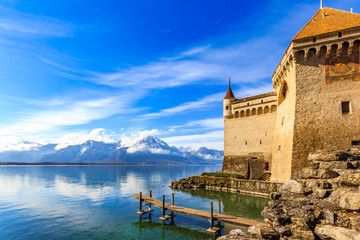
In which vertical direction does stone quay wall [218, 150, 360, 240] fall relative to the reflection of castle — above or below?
below

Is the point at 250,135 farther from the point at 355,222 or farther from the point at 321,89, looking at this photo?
the point at 355,222

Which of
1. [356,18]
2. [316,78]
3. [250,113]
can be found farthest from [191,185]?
[356,18]

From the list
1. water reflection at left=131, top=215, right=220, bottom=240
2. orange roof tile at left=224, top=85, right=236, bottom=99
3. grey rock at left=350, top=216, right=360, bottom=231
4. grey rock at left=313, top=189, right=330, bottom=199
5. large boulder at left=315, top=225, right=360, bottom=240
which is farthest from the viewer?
orange roof tile at left=224, top=85, right=236, bottom=99

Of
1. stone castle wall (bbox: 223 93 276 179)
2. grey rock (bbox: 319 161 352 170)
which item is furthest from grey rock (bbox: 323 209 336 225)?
stone castle wall (bbox: 223 93 276 179)

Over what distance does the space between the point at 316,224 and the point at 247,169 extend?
86.2ft

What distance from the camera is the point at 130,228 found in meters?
16.9

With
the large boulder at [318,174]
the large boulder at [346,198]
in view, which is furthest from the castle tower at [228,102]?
the large boulder at [346,198]

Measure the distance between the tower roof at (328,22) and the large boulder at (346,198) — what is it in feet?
54.9

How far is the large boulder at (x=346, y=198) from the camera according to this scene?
793 centimetres

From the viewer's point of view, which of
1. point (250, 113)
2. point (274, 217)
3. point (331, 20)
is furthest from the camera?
point (250, 113)

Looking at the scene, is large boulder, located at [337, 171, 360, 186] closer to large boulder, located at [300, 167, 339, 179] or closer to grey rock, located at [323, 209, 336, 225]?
large boulder, located at [300, 167, 339, 179]

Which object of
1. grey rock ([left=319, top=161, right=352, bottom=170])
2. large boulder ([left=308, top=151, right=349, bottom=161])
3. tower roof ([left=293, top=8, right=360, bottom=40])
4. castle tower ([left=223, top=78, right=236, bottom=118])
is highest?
tower roof ([left=293, top=8, right=360, bottom=40])

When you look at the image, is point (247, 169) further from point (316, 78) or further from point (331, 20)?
point (331, 20)

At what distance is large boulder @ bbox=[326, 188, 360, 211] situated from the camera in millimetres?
7934
